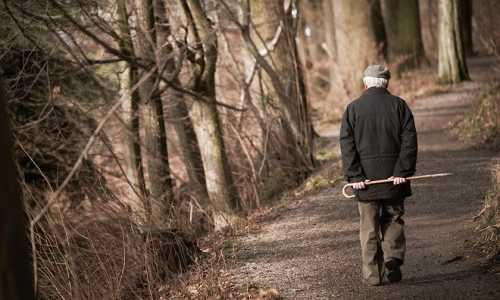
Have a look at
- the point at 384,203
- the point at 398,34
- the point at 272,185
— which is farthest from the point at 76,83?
the point at 398,34

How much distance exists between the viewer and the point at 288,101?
15742 millimetres

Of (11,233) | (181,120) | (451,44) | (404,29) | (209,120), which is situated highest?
(11,233)

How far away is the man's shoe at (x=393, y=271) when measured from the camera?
7578mm

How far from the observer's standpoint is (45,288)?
29.0 ft

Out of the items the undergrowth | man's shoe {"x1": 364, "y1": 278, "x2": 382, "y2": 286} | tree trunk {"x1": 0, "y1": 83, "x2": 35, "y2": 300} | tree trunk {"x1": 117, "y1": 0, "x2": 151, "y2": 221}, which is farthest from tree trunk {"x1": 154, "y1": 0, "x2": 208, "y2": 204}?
tree trunk {"x1": 0, "y1": 83, "x2": 35, "y2": 300}

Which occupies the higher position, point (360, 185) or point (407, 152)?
point (407, 152)

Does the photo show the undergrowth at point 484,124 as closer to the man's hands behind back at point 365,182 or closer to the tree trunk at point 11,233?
the man's hands behind back at point 365,182

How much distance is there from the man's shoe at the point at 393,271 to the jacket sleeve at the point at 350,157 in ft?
2.70

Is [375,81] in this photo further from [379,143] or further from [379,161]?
[379,161]

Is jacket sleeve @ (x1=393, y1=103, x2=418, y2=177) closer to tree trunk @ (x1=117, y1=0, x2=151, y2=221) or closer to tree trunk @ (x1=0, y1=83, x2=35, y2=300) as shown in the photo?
tree trunk @ (x1=0, y1=83, x2=35, y2=300)

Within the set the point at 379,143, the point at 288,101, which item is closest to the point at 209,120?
the point at 288,101

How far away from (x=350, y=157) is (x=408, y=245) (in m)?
2.27

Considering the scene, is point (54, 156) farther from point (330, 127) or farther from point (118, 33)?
point (330, 127)

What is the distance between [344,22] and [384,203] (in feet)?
61.3
